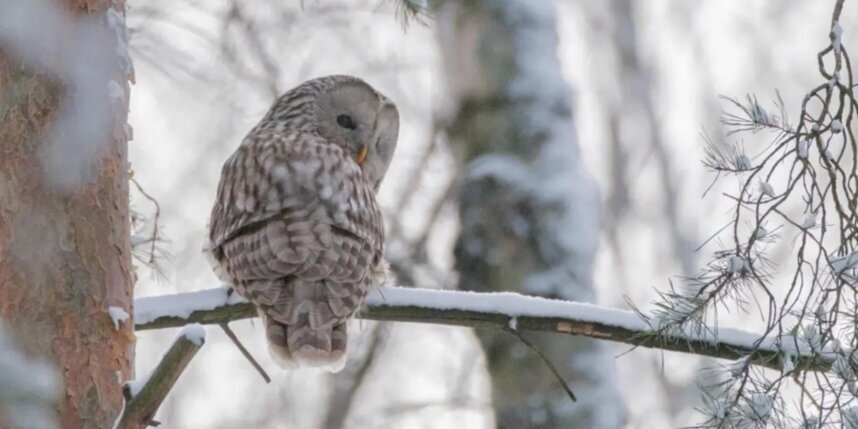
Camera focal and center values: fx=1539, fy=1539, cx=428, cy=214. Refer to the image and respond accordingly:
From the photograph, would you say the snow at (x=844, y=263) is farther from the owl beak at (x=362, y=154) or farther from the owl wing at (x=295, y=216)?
the owl beak at (x=362, y=154)

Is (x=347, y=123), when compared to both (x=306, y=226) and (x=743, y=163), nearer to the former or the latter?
(x=306, y=226)

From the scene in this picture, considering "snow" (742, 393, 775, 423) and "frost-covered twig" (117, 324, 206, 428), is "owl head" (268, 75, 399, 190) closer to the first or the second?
"snow" (742, 393, 775, 423)

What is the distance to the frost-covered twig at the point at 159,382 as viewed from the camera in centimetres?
275

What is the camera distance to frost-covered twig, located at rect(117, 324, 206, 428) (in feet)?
9.04

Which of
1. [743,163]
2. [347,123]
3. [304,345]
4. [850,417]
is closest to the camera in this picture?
[850,417]

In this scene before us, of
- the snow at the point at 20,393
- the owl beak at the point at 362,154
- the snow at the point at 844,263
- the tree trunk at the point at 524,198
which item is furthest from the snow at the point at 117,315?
the tree trunk at the point at 524,198

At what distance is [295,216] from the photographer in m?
4.39

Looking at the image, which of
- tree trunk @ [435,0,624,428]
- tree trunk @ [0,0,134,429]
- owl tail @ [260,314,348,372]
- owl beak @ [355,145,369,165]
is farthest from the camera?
tree trunk @ [435,0,624,428]

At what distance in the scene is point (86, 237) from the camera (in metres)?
3.25

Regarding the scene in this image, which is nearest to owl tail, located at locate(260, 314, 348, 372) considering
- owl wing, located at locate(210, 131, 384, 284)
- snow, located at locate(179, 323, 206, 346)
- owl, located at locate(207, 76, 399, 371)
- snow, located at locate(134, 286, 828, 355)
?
owl, located at locate(207, 76, 399, 371)

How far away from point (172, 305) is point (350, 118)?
1.80 metres

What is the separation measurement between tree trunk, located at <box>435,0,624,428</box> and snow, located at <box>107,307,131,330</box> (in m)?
3.06

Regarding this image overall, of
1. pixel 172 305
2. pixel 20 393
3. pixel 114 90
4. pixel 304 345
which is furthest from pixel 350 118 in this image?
pixel 20 393

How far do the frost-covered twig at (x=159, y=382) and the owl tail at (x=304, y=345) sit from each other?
1.10 m
